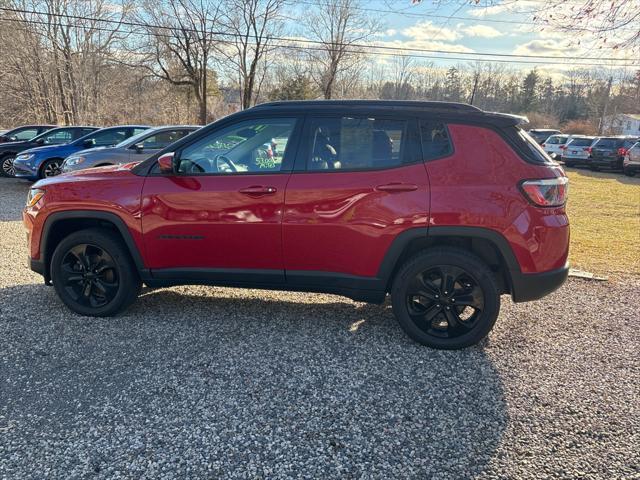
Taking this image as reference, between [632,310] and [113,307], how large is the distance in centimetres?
504

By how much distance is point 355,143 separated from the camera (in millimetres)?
3457

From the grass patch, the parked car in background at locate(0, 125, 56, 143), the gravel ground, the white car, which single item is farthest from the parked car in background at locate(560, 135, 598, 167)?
the parked car in background at locate(0, 125, 56, 143)

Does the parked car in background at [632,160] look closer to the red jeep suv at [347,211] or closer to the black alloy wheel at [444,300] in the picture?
the red jeep suv at [347,211]

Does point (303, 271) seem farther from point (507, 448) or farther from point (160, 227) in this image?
point (507, 448)

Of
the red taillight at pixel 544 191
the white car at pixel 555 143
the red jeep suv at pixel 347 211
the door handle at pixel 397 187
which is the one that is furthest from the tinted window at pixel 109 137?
the white car at pixel 555 143

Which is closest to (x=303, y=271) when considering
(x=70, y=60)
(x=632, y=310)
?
(x=632, y=310)

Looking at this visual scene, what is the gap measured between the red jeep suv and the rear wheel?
28.0ft

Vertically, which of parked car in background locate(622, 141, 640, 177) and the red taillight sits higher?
the red taillight

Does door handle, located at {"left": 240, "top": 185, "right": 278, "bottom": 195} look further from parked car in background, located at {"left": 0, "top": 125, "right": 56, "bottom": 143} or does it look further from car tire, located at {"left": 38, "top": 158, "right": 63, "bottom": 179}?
parked car in background, located at {"left": 0, "top": 125, "right": 56, "bottom": 143}

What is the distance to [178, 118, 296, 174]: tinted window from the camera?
359cm

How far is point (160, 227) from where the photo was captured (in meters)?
3.67

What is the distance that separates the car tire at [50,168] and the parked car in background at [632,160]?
69.6ft

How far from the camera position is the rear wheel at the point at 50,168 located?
11094 mm

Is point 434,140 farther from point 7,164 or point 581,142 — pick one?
point 581,142
